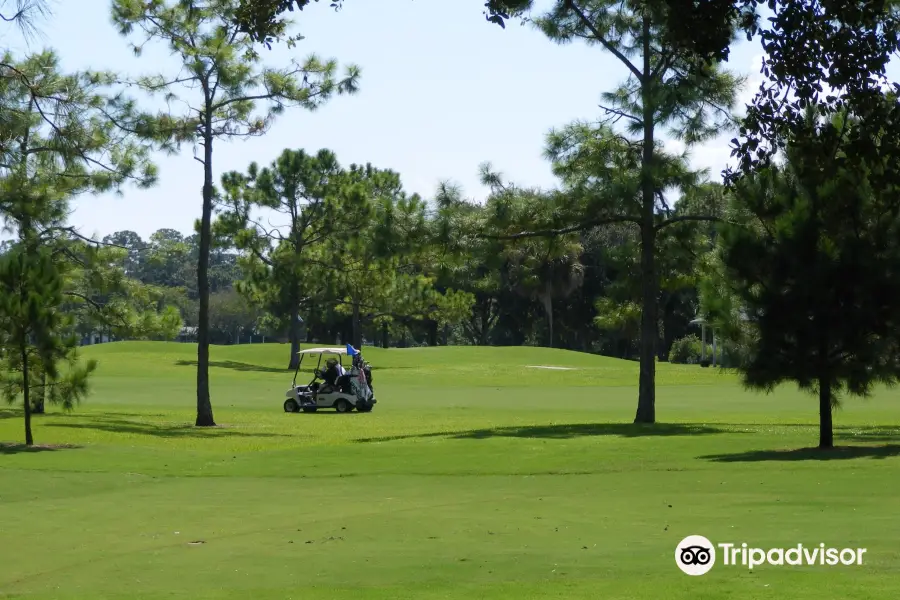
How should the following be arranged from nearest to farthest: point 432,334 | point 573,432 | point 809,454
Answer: point 809,454 → point 573,432 → point 432,334

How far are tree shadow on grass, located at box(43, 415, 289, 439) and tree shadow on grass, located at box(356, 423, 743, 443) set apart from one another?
4520 millimetres

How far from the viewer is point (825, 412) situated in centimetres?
2239

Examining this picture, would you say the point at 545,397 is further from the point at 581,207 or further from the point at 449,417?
the point at 581,207

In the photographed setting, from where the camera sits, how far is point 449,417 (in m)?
36.6

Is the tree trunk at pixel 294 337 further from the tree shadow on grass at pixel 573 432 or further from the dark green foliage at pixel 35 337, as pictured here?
the dark green foliage at pixel 35 337

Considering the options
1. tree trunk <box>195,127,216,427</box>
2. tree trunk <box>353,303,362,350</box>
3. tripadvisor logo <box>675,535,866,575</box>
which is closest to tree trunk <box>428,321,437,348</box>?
tree trunk <box>353,303,362,350</box>

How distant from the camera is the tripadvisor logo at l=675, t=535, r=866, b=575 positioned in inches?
401

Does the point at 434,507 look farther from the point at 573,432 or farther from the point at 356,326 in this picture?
the point at 356,326

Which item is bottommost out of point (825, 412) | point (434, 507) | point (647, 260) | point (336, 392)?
point (434, 507)

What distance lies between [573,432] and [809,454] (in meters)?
6.77

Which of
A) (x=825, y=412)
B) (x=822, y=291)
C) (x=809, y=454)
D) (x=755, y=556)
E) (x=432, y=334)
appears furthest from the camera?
(x=432, y=334)

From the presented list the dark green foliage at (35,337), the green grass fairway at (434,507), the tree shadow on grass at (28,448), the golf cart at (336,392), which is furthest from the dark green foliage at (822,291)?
the golf cart at (336,392)

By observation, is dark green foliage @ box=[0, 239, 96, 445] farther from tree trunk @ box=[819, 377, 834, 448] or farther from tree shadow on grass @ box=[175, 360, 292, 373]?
tree shadow on grass @ box=[175, 360, 292, 373]

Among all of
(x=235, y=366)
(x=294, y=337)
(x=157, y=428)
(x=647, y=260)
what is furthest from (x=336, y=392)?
(x=294, y=337)
